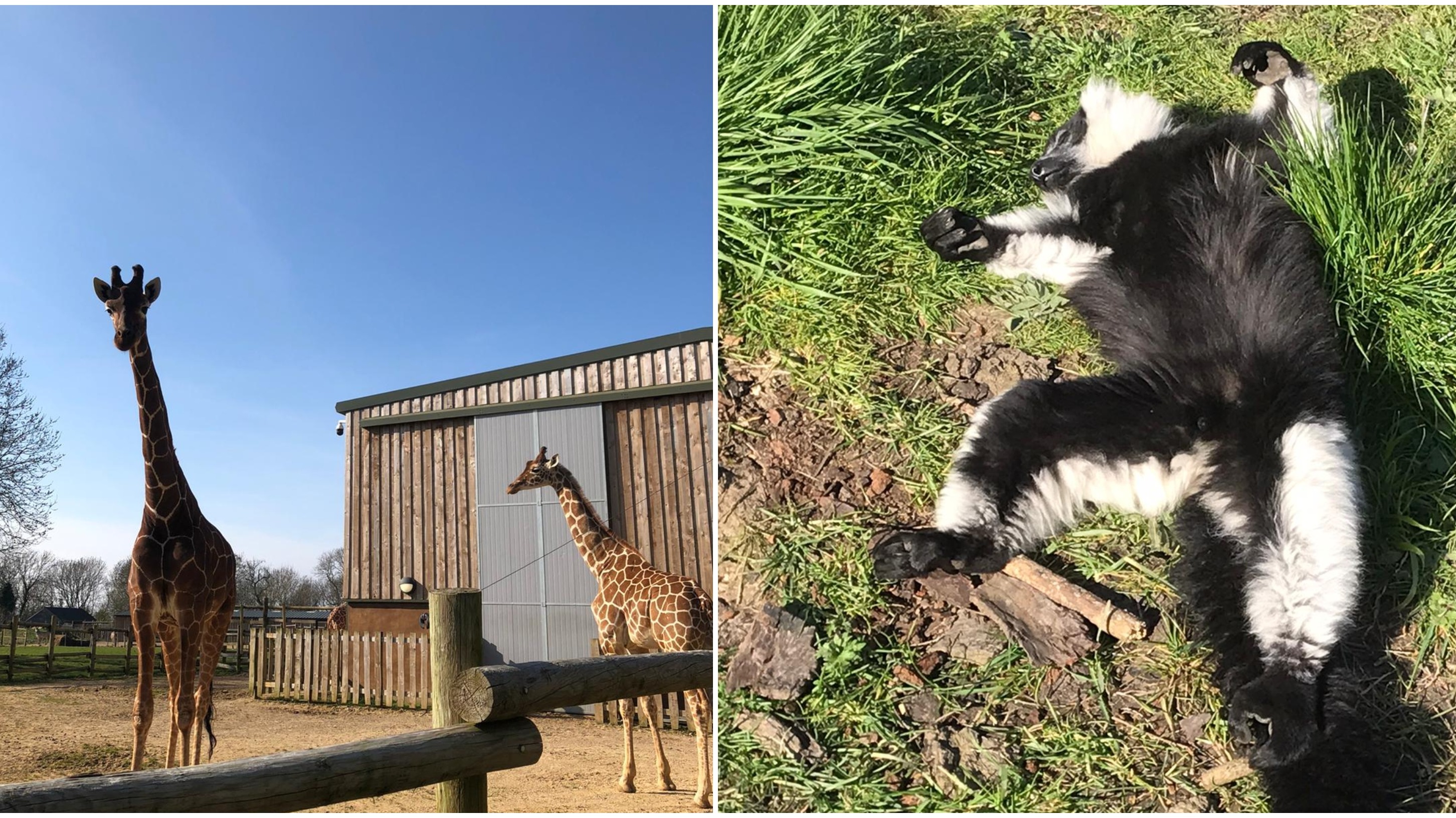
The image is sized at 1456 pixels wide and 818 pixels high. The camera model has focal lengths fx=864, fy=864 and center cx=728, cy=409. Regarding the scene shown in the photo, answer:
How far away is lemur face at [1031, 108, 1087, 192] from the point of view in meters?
2.16

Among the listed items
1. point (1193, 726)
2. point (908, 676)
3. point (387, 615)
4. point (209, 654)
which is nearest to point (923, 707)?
point (908, 676)

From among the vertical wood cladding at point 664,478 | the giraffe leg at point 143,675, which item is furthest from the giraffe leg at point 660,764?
the vertical wood cladding at point 664,478

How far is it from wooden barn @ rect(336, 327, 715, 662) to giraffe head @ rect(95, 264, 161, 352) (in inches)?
182

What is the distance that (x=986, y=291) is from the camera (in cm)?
203

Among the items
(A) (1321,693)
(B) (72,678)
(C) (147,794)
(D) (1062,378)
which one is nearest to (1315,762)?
(A) (1321,693)

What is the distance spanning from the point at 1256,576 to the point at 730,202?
4.52 ft

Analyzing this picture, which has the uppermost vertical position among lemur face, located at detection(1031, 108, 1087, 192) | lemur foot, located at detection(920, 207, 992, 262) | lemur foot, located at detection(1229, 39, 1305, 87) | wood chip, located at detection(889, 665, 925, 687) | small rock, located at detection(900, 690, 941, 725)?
lemur foot, located at detection(1229, 39, 1305, 87)

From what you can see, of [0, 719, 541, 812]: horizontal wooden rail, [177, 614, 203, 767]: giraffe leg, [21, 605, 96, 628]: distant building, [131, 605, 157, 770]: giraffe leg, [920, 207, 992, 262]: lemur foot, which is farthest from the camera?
[21, 605, 96, 628]: distant building

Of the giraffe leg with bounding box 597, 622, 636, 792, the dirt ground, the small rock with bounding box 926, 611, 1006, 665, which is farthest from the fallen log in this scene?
the giraffe leg with bounding box 597, 622, 636, 792

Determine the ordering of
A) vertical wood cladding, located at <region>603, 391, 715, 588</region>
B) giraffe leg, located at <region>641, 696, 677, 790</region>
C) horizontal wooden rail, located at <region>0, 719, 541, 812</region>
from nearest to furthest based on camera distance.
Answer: horizontal wooden rail, located at <region>0, 719, 541, 812</region>, giraffe leg, located at <region>641, 696, 677, 790</region>, vertical wood cladding, located at <region>603, 391, 715, 588</region>

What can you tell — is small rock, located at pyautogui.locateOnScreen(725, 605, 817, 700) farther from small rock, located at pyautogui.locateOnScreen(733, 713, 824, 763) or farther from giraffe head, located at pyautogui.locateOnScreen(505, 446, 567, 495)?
giraffe head, located at pyautogui.locateOnScreen(505, 446, 567, 495)

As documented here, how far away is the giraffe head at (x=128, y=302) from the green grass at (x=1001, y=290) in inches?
139

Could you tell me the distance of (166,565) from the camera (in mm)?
4262

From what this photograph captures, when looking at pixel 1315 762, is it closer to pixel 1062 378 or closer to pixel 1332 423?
pixel 1332 423
